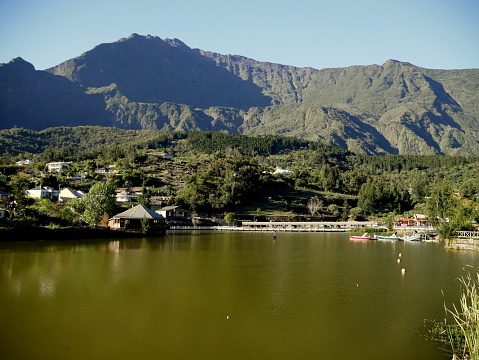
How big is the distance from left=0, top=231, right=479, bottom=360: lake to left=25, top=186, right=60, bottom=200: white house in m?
60.3

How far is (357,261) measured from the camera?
37.9m

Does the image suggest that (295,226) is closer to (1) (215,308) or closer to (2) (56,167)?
(1) (215,308)

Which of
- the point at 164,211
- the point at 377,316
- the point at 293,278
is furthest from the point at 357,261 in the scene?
the point at 164,211

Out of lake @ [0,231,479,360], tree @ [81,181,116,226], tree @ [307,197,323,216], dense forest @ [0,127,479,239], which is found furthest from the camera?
tree @ [307,197,323,216]

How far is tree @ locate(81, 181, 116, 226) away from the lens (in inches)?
2349

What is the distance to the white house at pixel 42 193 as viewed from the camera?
91.1 metres

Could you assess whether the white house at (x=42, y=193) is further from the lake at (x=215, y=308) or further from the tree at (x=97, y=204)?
the lake at (x=215, y=308)

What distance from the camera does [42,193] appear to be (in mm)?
92375

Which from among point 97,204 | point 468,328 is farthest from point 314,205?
point 468,328

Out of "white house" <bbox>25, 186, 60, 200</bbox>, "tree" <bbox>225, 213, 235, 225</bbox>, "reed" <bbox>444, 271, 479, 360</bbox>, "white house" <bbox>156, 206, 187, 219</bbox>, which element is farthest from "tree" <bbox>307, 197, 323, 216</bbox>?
"reed" <bbox>444, 271, 479, 360</bbox>

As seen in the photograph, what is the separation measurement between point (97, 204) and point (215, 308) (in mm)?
45481

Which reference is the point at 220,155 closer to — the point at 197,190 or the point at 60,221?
the point at 197,190

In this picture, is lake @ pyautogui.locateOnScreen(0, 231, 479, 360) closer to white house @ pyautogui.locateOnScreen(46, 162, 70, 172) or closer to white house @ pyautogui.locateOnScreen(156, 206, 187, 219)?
white house @ pyautogui.locateOnScreen(156, 206, 187, 219)

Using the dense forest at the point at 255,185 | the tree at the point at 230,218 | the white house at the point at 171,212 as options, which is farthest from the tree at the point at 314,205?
the white house at the point at 171,212
